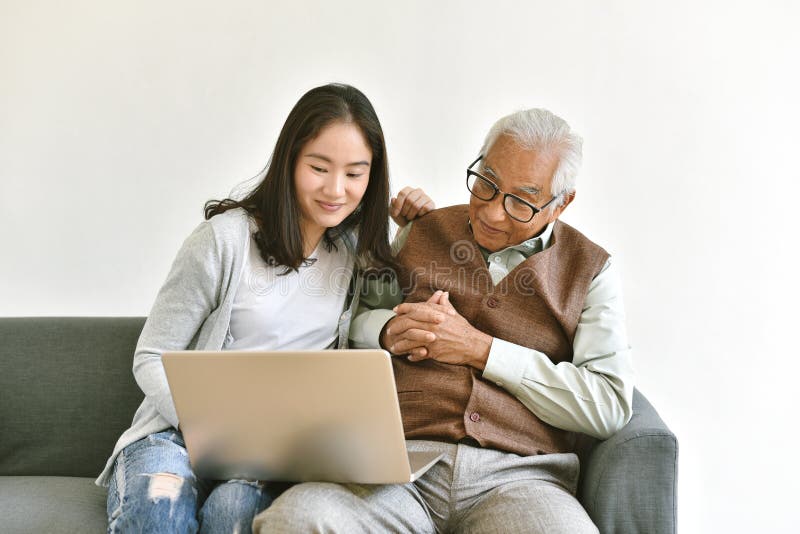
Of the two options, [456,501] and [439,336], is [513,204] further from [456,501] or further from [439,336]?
[456,501]

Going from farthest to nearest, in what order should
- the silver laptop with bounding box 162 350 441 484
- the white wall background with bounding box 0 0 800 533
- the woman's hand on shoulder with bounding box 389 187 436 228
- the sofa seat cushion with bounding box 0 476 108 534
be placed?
the white wall background with bounding box 0 0 800 533 → the woman's hand on shoulder with bounding box 389 187 436 228 → the sofa seat cushion with bounding box 0 476 108 534 → the silver laptop with bounding box 162 350 441 484

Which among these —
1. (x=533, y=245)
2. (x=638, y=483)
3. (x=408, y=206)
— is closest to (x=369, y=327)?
(x=408, y=206)

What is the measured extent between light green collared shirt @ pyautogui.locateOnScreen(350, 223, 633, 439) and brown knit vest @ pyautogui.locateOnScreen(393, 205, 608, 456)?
0.03 m

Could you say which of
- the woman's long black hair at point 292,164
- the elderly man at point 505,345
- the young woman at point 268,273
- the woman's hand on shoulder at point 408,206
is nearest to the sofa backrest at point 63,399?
the young woman at point 268,273

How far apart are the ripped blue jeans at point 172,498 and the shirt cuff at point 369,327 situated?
1.38 ft

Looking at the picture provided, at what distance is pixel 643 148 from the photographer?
7.41ft

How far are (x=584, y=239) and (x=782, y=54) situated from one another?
85cm

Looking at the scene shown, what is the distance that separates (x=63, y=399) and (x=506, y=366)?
1.15 meters

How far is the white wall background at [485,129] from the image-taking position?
2.22 meters

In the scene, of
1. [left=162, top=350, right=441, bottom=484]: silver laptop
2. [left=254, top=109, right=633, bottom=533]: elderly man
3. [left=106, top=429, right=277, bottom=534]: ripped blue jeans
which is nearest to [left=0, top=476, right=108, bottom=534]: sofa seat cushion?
[left=106, top=429, right=277, bottom=534]: ripped blue jeans

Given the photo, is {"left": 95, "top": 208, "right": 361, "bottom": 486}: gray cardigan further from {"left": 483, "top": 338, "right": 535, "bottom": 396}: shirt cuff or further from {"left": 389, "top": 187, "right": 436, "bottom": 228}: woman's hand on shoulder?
{"left": 483, "top": 338, "right": 535, "bottom": 396}: shirt cuff

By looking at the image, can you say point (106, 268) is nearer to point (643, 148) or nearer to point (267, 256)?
point (267, 256)

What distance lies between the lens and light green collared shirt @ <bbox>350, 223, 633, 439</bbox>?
5.54ft

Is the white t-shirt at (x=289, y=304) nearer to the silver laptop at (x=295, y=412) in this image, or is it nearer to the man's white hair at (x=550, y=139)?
the silver laptop at (x=295, y=412)
